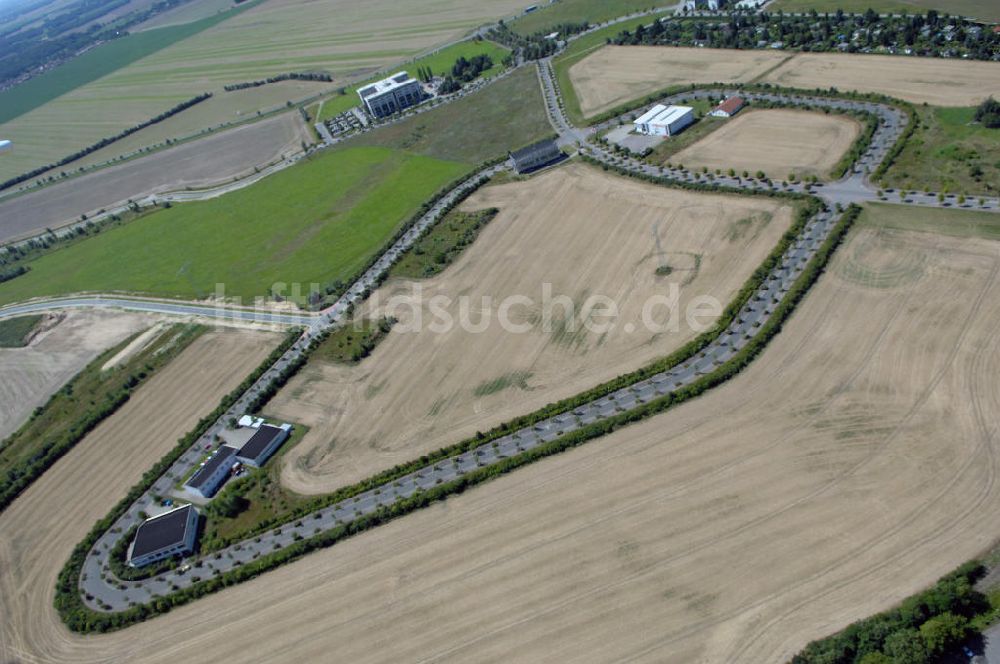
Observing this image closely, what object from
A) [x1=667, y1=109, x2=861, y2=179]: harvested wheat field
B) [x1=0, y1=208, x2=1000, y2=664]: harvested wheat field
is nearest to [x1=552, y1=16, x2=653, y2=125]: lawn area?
[x1=667, y1=109, x2=861, y2=179]: harvested wheat field

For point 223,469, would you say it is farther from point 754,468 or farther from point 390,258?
point 754,468

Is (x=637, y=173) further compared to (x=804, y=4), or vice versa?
(x=804, y=4)

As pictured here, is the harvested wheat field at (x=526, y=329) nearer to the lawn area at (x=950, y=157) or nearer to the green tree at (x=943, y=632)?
the lawn area at (x=950, y=157)

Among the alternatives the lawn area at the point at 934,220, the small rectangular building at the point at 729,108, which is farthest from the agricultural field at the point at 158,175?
the lawn area at the point at 934,220

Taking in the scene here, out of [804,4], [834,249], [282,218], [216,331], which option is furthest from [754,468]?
[804,4]

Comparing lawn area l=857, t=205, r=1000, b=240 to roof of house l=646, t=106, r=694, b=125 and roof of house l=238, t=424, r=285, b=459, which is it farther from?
roof of house l=238, t=424, r=285, b=459
